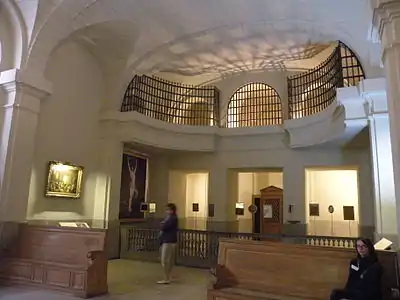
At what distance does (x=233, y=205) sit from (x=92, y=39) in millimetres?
7528

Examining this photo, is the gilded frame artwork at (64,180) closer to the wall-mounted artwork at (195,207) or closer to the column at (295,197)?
the wall-mounted artwork at (195,207)

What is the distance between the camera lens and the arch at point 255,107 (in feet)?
41.8

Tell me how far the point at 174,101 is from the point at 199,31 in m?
3.51

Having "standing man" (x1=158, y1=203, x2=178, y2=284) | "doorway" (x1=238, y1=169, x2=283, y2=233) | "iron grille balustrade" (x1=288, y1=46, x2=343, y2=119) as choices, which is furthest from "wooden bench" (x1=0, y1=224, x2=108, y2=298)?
"doorway" (x1=238, y1=169, x2=283, y2=233)

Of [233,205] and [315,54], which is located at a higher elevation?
[315,54]

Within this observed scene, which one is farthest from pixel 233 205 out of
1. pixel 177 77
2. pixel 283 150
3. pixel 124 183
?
pixel 177 77

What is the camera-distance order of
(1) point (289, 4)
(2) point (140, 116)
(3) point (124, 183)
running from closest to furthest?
(1) point (289, 4) < (2) point (140, 116) < (3) point (124, 183)

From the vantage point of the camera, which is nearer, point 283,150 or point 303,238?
point 303,238

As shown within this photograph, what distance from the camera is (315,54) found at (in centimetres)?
1165

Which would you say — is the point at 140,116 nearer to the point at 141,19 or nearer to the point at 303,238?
the point at 141,19

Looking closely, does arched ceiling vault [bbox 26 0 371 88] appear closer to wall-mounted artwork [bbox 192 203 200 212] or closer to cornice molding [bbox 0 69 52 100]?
cornice molding [bbox 0 69 52 100]

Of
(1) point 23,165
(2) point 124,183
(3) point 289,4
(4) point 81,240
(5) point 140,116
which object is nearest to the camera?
(4) point 81,240

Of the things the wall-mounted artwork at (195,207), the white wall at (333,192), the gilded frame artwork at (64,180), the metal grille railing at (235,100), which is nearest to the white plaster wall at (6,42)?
the gilded frame artwork at (64,180)

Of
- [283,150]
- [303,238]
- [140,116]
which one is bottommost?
[303,238]
